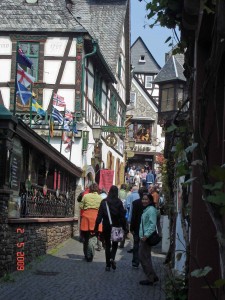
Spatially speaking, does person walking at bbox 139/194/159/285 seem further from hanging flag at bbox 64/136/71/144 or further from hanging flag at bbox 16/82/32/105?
hanging flag at bbox 64/136/71/144

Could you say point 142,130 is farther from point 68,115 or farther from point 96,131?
point 68,115

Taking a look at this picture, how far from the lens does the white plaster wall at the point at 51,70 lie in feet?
75.3

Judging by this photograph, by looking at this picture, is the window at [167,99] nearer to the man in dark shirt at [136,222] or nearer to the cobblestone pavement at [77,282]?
the cobblestone pavement at [77,282]

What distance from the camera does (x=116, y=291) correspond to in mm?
10000

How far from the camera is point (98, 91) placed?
26719 mm

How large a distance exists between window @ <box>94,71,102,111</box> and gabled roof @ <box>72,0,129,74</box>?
249 cm

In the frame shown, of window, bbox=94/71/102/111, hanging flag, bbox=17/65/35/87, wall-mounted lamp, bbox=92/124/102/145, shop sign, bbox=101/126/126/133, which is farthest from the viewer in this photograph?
window, bbox=94/71/102/111

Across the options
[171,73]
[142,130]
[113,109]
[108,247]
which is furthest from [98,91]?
[142,130]

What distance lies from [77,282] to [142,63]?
194ft

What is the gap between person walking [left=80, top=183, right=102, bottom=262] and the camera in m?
14.0

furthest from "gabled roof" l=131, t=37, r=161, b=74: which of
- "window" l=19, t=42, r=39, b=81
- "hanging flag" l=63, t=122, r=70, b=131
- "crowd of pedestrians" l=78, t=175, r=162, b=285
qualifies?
"crowd of pedestrians" l=78, t=175, r=162, b=285

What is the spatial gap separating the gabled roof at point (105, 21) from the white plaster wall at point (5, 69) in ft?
22.2

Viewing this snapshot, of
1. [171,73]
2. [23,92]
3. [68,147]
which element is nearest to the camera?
[23,92]

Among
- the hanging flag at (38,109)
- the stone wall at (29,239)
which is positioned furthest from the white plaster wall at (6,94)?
the stone wall at (29,239)
